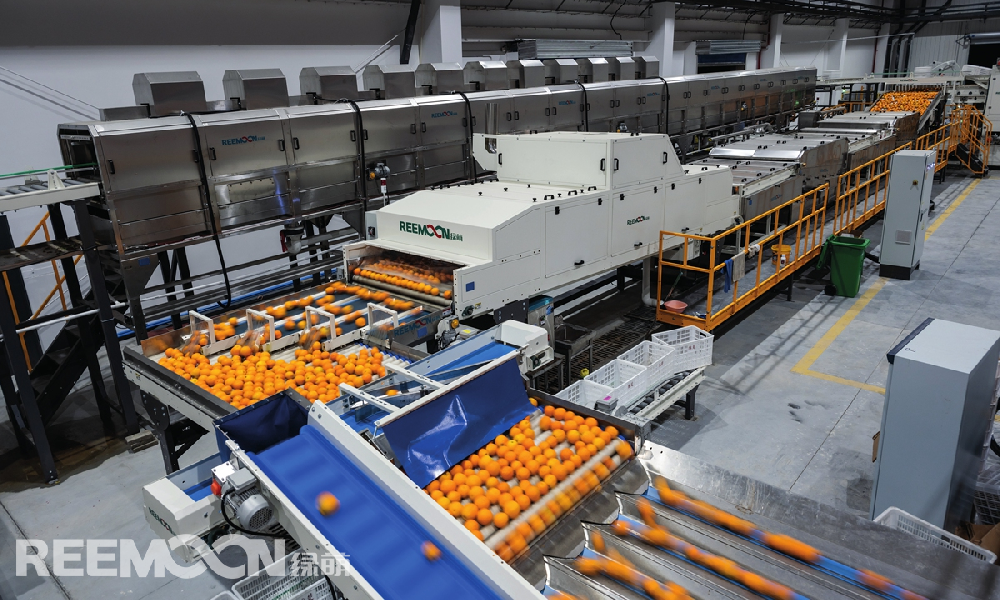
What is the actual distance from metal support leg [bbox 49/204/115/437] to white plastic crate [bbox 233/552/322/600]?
4.95m

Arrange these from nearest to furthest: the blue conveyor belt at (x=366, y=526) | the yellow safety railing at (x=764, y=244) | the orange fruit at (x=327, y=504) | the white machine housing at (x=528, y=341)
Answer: the blue conveyor belt at (x=366, y=526), the orange fruit at (x=327, y=504), the white machine housing at (x=528, y=341), the yellow safety railing at (x=764, y=244)

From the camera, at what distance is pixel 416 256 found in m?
6.89

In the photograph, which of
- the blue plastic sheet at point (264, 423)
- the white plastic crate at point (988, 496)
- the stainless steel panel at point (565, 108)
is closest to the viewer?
the blue plastic sheet at point (264, 423)

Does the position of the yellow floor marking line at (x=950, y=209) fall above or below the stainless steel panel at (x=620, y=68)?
below

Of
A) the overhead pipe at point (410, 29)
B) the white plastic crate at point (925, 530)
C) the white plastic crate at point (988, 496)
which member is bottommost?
the white plastic crate at point (988, 496)

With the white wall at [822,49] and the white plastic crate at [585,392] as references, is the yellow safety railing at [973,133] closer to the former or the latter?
the white wall at [822,49]

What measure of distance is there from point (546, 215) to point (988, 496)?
170 inches

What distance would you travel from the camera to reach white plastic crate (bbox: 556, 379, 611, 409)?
5979 mm

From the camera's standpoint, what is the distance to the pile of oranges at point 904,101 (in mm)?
A: 17656

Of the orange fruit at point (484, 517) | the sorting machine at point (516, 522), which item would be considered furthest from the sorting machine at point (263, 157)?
the orange fruit at point (484, 517)

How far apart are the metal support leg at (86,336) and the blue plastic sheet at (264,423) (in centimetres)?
448

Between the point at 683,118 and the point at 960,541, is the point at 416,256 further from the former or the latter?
the point at 683,118

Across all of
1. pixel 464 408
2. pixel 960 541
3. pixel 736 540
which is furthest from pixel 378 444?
pixel 960 541

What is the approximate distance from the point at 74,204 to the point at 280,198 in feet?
Answer: 7.76
